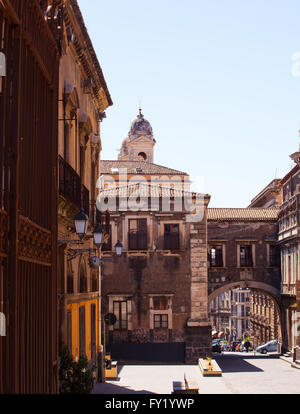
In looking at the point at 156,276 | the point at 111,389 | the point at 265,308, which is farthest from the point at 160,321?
the point at 265,308

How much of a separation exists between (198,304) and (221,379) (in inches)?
319

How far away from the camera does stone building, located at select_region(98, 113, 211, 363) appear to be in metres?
34.3

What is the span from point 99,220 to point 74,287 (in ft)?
15.0

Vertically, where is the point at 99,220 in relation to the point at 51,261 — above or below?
above

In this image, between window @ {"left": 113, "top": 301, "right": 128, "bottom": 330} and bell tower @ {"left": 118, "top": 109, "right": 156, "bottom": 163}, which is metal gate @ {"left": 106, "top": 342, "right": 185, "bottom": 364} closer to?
window @ {"left": 113, "top": 301, "right": 128, "bottom": 330}

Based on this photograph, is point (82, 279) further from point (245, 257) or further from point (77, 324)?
point (245, 257)

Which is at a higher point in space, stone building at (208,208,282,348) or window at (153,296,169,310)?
stone building at (208,208,282,348)

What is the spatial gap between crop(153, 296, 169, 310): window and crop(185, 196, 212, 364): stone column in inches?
53.1

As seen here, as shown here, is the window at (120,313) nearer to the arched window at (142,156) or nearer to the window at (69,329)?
the window at (69,329)

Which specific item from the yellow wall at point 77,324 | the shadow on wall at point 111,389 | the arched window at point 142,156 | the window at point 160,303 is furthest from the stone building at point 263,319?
the yellow wall at point 77,324
